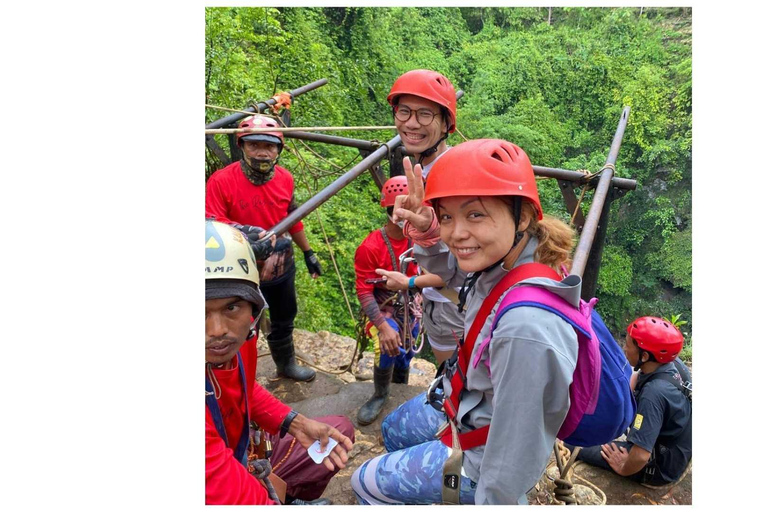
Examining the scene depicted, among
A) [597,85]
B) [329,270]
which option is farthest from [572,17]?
[329,270]

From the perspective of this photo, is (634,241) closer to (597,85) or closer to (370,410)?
(597,85)

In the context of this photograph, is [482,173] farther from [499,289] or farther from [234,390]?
[234,390]

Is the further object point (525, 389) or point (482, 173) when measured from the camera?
point (482, 173)

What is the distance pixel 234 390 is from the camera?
1776mm

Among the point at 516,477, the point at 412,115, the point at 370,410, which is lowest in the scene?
the point at 370,410

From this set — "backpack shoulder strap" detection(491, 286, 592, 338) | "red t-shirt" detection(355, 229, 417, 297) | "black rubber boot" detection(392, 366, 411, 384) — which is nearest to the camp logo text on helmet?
"backpack shoulder strap" detection(491, 286, 592, 338)

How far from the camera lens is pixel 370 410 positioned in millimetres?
3910

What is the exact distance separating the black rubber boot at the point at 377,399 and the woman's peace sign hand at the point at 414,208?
2215 millimetres

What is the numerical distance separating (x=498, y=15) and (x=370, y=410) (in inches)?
549

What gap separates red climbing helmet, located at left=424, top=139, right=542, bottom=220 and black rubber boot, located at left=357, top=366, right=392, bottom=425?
2759 millimetres

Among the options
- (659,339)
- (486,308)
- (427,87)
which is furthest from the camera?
(427,87)

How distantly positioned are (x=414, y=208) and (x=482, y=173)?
616 mm

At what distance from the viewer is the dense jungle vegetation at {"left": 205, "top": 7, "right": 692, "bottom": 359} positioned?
32.9 ft

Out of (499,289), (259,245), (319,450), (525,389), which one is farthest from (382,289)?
(525,389)
